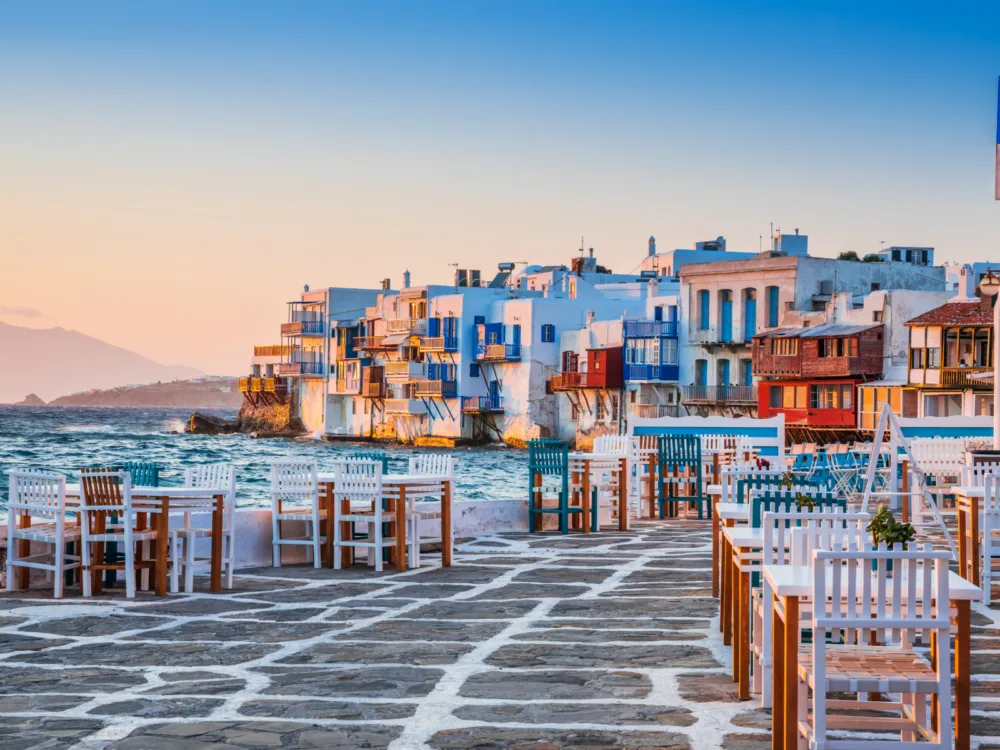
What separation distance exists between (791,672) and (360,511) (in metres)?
8.53

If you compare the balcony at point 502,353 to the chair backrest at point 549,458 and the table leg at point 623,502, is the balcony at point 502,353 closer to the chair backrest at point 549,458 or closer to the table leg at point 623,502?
the table leg at point 623,502

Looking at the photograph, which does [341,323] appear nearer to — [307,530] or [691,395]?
[691,395]

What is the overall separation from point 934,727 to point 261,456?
257ft

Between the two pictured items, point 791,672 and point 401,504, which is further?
point 401,504

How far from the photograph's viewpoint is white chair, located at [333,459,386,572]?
12766 mm

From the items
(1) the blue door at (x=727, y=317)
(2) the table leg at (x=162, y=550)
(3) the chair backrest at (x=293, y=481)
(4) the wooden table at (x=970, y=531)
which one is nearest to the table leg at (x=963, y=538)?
(4) the wooden table at (x=970, y=531)

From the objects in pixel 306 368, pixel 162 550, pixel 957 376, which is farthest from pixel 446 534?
pixel 306 368

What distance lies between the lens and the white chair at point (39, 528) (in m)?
11.0

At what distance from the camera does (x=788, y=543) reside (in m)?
6.95

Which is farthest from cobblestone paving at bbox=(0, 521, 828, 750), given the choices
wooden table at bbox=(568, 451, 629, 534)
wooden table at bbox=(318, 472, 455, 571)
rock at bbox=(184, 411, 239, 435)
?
rock at bbox=(184, 411, 239, 435)

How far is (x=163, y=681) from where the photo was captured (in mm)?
7672

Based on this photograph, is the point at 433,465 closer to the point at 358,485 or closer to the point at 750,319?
the point at 358,485

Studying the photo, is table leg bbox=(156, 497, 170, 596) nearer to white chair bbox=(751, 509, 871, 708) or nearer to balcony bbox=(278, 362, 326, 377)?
white chair bbox=(751, 509, 871, 708)

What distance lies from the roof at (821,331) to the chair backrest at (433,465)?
4566 cm
